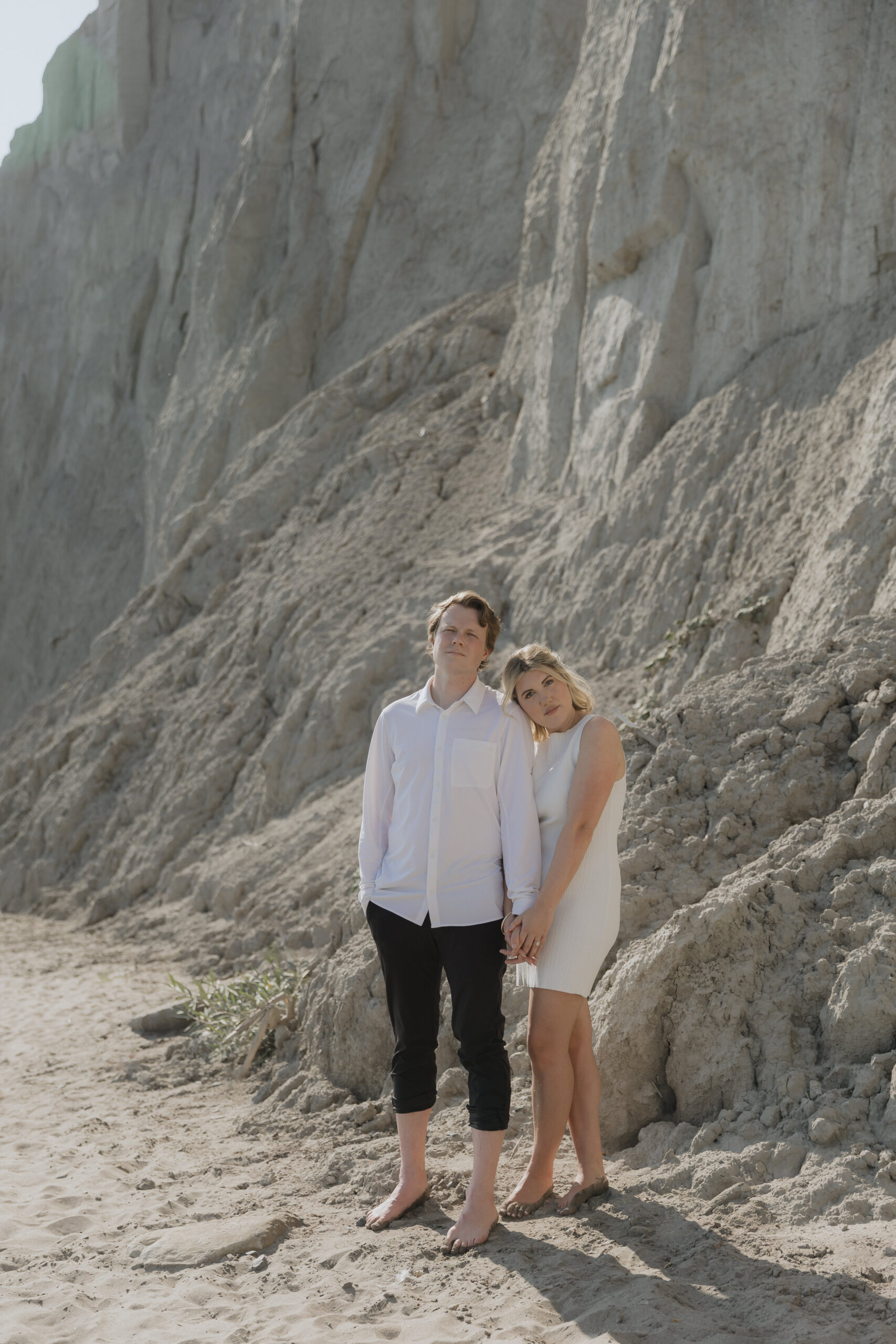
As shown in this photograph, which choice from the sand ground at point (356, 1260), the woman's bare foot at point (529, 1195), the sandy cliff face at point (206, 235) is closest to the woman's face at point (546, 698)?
the woman's bare foot at point (529, 1195)

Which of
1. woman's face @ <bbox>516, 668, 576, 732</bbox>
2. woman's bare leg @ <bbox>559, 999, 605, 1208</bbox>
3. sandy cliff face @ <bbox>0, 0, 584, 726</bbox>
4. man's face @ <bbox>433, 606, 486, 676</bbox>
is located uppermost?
sandy cliff face @ <bbox>0, 0, 584, 726</bbox>

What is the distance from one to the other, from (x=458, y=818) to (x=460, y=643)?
52cm

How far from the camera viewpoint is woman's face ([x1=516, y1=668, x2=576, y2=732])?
344 cm

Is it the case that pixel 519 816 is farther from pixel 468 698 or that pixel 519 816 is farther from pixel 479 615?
pixel 479 615

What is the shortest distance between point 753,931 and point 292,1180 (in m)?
1.86

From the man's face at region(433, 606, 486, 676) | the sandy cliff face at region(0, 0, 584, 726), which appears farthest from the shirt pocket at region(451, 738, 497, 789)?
the sandy cliff face at region(0, 0, 584, 726)

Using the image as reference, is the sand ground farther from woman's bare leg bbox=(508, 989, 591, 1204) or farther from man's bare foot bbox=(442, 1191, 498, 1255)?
woman's bare leg bbox=(508, 989, 591, 1204)

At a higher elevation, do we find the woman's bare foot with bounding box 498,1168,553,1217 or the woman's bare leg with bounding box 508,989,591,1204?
the woman's bare leg with bounding box 508,989,591,1204

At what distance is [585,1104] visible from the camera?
3.37 metres

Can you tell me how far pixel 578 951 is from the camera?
129 inches

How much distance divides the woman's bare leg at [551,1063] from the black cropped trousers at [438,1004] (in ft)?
0.30

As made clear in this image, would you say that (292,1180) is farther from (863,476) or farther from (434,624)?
(863,476)

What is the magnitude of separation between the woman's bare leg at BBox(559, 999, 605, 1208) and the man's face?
1023 mm

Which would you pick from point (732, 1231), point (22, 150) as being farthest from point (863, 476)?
point (22, 150)
